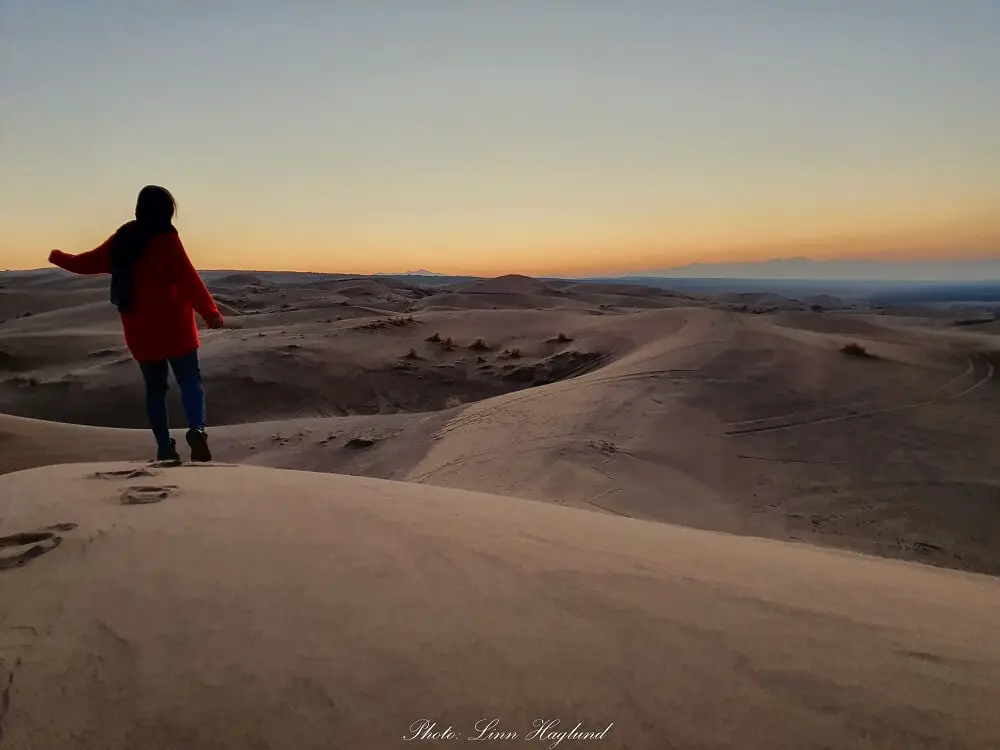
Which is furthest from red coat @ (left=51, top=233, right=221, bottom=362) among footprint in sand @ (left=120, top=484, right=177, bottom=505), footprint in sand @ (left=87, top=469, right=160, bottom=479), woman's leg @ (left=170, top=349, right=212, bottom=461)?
footprint in sand @ (left=120, top=484, right=177, bottom=505)

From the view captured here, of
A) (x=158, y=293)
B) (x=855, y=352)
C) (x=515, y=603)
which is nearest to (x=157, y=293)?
(x=158, y=293)

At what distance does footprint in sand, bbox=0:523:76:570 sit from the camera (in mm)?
1930

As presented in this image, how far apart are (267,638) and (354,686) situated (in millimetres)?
288

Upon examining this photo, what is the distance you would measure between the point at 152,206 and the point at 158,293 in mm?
561

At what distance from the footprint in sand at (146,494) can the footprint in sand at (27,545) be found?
348 millimetres

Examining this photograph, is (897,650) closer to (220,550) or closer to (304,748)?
(304,748)

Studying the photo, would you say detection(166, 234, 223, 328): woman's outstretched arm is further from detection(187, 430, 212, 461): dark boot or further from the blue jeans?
detection(187, 430, 212, 461): dark boot

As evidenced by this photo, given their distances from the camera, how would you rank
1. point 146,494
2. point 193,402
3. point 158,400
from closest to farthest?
1. point 146,494
2. point 193,402
3. point 158,400

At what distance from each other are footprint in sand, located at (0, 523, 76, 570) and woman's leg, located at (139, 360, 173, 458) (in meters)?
2.40

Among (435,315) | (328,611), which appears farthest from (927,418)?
(435,315)

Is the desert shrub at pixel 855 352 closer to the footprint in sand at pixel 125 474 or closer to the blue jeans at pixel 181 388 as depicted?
the blue jeans at pixel 181 388

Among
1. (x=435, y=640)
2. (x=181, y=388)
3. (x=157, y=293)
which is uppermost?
(x=157, y=293)

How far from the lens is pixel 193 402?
445 cm

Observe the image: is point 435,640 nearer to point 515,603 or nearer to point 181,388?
point 515,603
